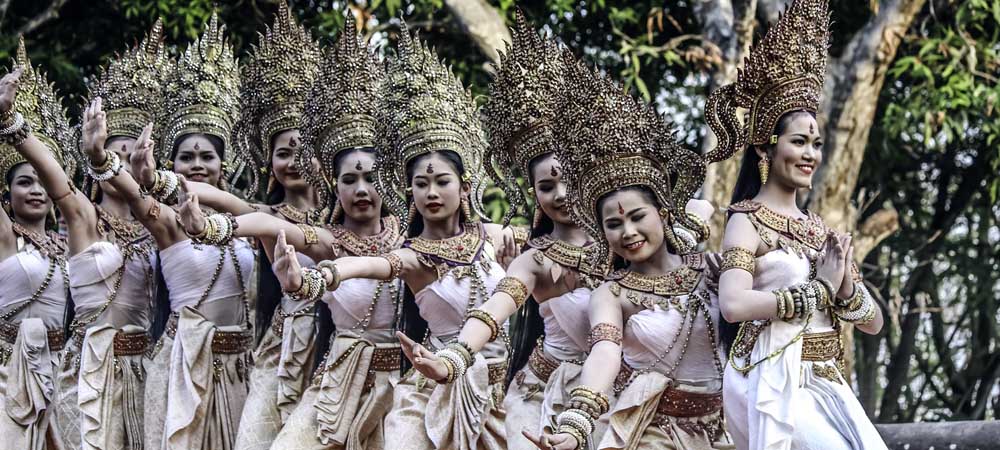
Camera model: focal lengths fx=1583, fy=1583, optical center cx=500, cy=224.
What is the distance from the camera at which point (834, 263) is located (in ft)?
19.9

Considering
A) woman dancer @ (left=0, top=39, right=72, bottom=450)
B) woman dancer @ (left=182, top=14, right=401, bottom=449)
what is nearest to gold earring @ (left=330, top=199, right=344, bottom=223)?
woman dancer @ (left=182, top=14, right=401, bottom=449)

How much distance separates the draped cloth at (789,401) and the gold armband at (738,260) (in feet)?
0.44

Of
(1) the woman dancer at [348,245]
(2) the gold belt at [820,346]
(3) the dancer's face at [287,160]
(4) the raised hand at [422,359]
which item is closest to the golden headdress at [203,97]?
(3) the dancer's face at [287,160]

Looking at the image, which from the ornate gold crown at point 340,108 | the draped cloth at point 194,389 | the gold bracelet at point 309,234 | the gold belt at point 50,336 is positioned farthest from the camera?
the gold belt at point 50,336

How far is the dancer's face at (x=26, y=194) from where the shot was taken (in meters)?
9.40

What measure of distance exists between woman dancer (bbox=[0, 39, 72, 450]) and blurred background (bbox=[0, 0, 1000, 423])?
1.78 metres

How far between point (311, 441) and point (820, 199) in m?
5.81

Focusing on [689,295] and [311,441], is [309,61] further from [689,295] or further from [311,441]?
[689,295]

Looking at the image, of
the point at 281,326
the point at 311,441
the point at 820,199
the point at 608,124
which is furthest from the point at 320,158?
the point at 820,199

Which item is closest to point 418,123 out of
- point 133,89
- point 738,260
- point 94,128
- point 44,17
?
point 94,128

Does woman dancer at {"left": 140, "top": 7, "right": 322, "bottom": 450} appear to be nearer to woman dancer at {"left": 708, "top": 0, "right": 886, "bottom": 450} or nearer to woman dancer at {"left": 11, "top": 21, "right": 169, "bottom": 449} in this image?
woman dancer at {"left": 11, "top": 21, "right": 169, "bottom": 449}

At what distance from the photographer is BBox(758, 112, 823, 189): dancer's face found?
645cm

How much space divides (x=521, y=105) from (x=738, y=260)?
182 cm

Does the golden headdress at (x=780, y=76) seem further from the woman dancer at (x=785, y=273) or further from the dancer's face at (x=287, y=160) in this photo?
the dancer's face at (x=287, y=160)
